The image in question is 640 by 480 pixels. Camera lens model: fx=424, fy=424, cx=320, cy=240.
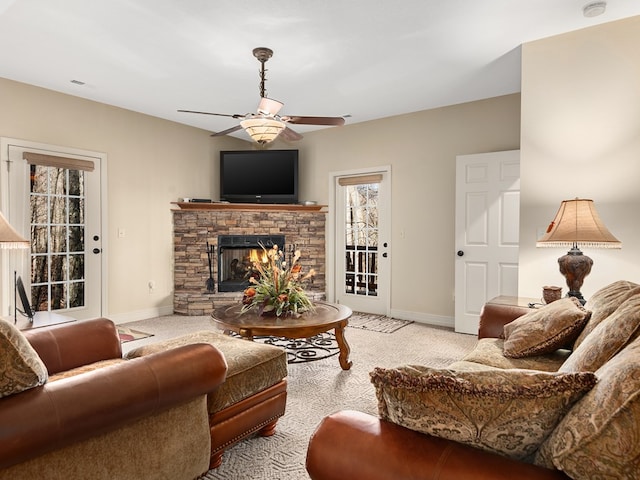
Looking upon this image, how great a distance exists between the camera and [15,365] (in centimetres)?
121

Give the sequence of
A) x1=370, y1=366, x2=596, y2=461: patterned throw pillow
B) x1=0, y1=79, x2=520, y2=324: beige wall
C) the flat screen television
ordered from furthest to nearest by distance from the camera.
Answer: the flat screen television → x1=0, y1=79, x2=520, y2=324: beige wall → x1=370, y1=366, x2=596, y2=461: patterned throw pillow

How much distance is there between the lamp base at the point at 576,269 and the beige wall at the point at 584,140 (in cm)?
44

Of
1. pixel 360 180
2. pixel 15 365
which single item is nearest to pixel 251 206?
pixel 360 180

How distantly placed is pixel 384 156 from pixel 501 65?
1.96 metres

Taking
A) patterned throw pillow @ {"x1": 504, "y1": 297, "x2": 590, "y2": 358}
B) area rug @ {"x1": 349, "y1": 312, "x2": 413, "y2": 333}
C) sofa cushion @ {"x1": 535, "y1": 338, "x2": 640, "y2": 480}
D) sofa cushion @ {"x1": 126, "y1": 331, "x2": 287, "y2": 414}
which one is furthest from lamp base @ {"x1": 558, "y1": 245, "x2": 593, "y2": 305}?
area rug @ {"x1": 349, "y1": 312, "x2": 413, "y2": 333}

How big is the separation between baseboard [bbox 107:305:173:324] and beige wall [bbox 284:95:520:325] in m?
2.99

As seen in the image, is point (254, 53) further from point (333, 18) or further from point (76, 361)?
point (76, 361)

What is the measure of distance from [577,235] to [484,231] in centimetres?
200

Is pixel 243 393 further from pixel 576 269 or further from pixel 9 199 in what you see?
pixel 9 199

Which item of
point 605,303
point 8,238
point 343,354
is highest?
point 8,238

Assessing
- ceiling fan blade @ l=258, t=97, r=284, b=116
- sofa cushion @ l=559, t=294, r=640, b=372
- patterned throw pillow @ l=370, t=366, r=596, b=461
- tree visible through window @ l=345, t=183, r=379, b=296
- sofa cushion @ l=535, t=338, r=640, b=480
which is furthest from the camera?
tree visible through window @ l=345, t=183, r=379, b=296

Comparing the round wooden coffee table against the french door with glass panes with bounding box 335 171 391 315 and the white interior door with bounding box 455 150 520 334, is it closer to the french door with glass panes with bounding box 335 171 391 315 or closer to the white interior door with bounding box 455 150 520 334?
the white interior door with bounding box 455 150 520 334

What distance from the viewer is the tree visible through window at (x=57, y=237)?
14.5ft

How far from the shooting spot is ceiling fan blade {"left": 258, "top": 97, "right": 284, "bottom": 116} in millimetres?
3233
